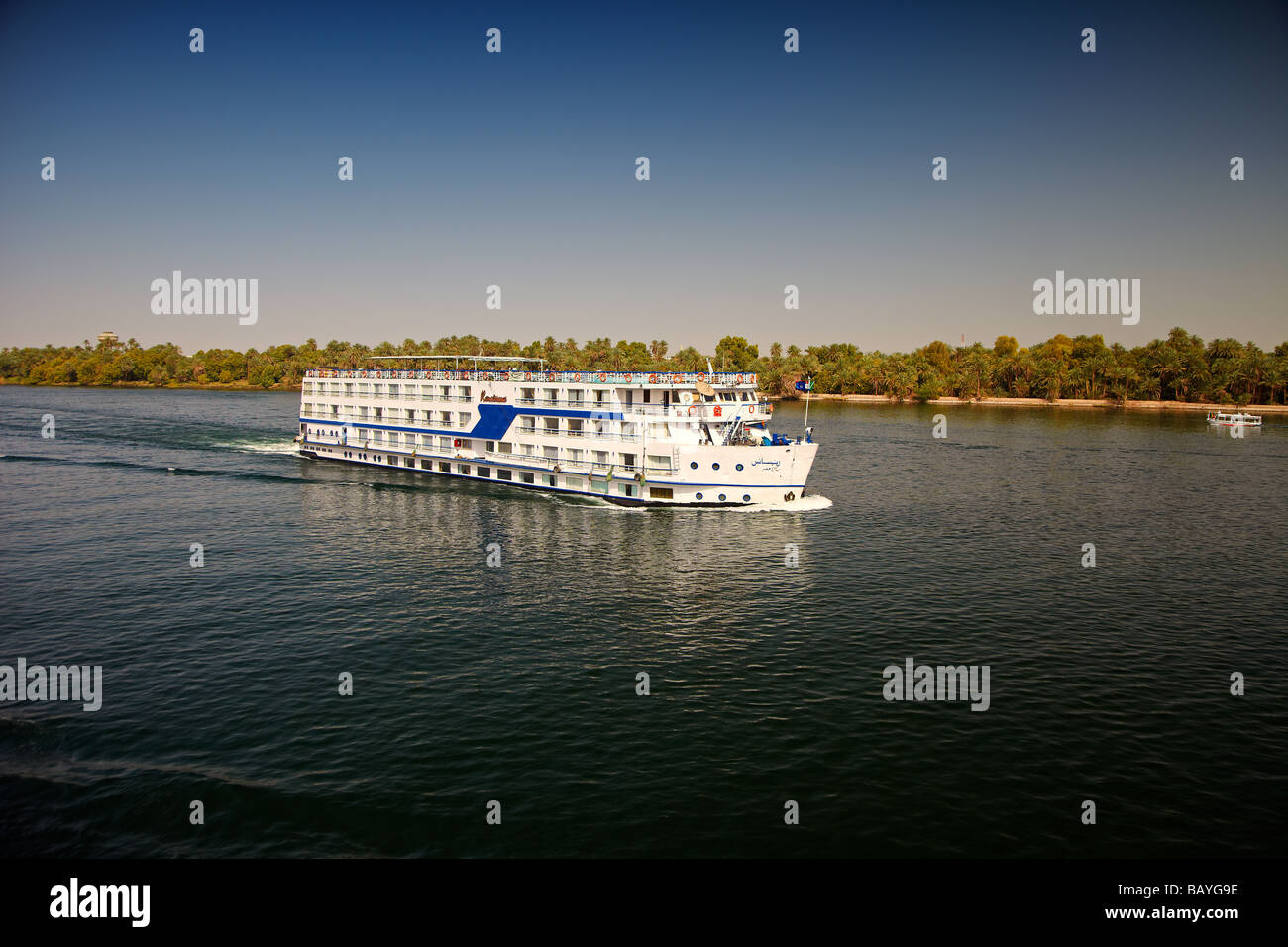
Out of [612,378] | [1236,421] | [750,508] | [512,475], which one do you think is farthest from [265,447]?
[1236,421]

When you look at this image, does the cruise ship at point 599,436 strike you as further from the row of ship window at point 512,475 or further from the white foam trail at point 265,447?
the white foam trail at point 265,447

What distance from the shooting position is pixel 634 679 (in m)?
30.6

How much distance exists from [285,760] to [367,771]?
3008 millimetres

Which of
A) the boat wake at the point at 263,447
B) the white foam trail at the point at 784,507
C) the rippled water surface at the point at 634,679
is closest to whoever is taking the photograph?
the rippled water surface at the point at 634,679

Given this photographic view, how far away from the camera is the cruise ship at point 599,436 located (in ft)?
208

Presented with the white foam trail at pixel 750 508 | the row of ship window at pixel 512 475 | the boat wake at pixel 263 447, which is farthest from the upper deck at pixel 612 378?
the boat wake at pixel 263 447

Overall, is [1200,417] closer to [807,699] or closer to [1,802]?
[807,699]

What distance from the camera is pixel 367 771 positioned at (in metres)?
23.4

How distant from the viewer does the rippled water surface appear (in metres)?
21.2

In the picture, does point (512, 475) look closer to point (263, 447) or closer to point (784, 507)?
point (784, 507)

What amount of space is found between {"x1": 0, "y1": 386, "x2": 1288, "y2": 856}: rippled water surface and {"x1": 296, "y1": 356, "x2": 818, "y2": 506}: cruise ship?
443 cm

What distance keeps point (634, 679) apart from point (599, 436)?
39799 millimetres

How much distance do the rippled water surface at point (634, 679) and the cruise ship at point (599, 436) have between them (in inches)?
174
